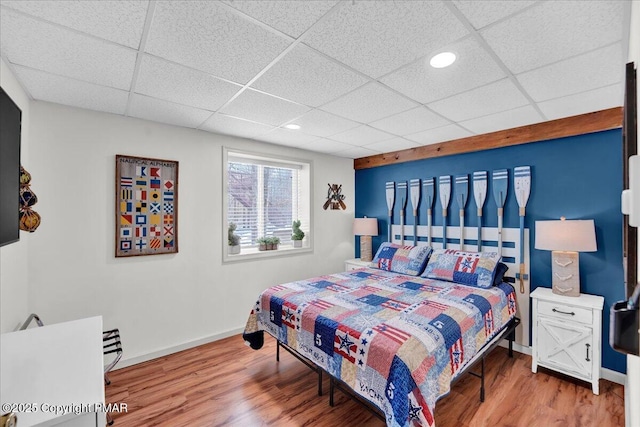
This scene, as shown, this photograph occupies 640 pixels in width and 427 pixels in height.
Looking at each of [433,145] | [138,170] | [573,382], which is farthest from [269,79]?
[573,382]

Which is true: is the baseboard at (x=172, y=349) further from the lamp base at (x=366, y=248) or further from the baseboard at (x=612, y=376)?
the baseboard at (x=612, y=376)

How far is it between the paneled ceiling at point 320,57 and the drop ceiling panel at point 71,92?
0.5 inches

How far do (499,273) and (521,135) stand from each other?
1.46 m

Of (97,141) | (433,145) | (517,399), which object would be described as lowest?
A: (517,399)

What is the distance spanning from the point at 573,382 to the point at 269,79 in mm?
3471

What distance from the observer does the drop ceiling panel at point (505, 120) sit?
262cm

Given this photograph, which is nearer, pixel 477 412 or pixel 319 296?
pixel 477 412

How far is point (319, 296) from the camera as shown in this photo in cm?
258

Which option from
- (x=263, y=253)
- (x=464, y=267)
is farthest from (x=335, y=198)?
(x=464, y=267)

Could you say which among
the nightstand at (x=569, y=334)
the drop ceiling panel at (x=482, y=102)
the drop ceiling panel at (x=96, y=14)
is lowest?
the nightstand at (x=569, y=334)

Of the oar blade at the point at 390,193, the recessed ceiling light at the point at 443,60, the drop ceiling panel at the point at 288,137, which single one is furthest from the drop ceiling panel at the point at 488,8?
the oar blade at the point at 390,193

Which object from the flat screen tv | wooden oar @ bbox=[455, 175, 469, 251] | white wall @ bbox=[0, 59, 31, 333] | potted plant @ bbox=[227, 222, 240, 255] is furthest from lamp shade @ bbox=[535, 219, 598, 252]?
white wall @ bbox=[0, 59, 31, 333]

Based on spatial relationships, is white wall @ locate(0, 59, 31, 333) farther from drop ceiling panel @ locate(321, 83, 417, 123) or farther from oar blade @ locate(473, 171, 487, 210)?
oar blade @ locate(473, 171, 487, 210)

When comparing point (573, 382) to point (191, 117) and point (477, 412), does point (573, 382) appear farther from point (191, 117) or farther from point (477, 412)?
point (191, 117)
